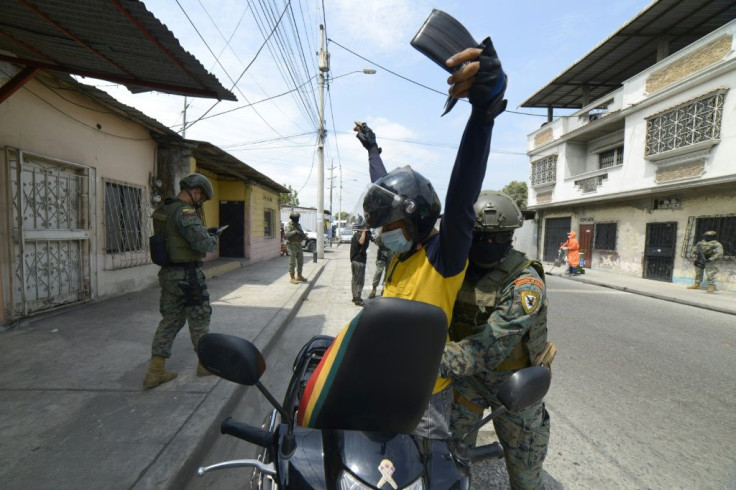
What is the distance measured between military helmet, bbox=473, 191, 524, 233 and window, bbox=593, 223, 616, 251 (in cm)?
1562

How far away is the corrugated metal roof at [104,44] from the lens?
111 inches

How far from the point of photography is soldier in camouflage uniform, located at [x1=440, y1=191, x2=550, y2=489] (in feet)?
4.86

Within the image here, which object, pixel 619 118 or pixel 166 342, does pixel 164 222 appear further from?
pixel 619 118

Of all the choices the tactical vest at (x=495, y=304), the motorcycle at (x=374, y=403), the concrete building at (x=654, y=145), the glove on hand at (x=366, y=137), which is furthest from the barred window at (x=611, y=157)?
the motorcycle at (x=374, y=403)

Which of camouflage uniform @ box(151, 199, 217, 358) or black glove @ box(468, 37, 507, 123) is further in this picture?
camouflage uniform @ box(151, 199, 217, 358)

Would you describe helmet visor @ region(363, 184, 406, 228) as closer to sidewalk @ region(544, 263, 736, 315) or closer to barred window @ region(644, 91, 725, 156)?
sidewalk @ region(544, 263, 736, 315)

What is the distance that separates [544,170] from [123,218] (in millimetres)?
18444

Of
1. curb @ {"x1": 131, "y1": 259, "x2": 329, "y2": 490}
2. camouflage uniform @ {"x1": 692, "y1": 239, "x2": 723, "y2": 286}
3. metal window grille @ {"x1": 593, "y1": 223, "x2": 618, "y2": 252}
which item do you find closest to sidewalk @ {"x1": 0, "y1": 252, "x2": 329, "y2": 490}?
curb @ {"x1": 131, "y1": 259, "x2": 329, "y2": 490}

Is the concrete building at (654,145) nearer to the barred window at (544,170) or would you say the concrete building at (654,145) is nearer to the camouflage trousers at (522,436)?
the barred window at (544,170)

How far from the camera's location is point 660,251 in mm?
12281

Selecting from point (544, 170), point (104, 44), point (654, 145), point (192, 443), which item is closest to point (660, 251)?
point (654, 145)

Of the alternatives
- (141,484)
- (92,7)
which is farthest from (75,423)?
(92,7)

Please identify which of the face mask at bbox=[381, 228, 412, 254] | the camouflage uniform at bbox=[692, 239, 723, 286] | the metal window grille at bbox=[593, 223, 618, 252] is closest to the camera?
the face mask at bbox=[381, 228, 412, 254]

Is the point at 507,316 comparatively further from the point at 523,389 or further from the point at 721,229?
the point at 721,229
